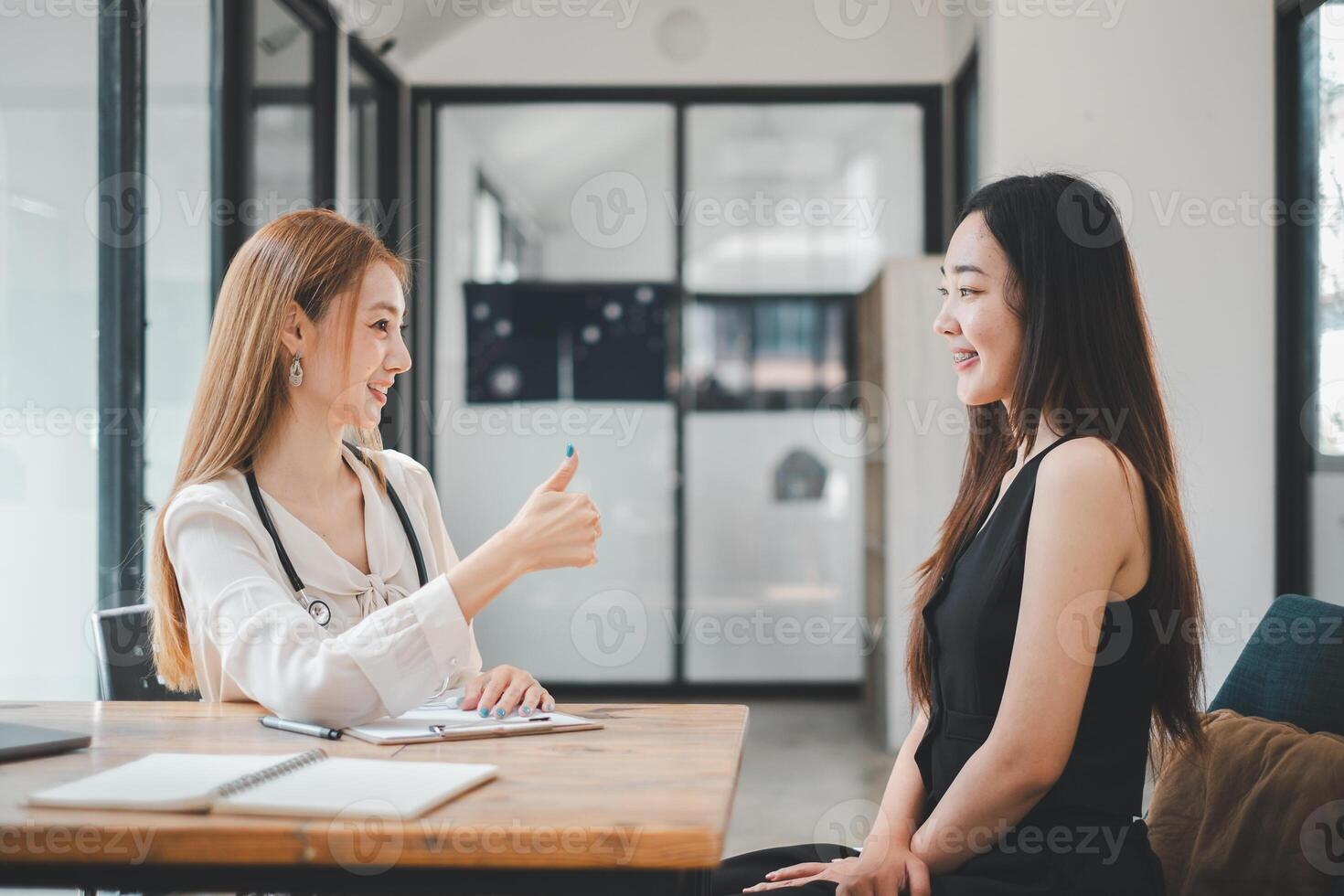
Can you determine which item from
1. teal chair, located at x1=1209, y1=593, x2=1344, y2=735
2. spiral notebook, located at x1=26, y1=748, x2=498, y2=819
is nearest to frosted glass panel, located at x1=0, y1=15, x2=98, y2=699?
spiral notebook, located at x1=26, y1=748, x2=498, y2=819

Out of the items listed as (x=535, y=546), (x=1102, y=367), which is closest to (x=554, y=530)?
(x=535, y=546)

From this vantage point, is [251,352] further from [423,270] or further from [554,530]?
[423,270]

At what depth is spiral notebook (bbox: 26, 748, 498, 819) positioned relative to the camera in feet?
3.22

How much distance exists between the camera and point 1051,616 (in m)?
1.26

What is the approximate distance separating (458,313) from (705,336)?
123 centimetres

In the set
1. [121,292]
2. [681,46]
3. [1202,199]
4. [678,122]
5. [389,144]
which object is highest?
[681,46]

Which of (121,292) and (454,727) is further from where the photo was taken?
(121,292)

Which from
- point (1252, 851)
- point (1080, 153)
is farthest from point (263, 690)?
point (1080, 153)

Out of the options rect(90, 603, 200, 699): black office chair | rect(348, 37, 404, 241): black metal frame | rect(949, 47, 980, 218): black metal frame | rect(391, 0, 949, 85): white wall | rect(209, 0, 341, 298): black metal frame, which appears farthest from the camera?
rect(391, 0, 949, 85): white wall

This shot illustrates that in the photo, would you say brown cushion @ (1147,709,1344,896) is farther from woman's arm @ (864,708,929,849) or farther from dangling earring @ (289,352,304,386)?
dangling earring @ (289,352,304,386)

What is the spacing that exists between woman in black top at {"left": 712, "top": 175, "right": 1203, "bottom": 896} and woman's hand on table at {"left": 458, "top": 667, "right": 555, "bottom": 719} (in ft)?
1.10

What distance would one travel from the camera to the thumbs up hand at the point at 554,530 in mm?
1354

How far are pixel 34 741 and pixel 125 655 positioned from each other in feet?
2.26

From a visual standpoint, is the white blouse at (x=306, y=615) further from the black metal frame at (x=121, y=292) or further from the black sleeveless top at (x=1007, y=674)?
the black metal frame at (x=121, y=292)
